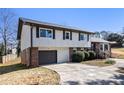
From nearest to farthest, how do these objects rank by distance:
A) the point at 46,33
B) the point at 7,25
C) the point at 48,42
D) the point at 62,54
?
the point at 46,33 → the point at 48,42 → the point at 62,54 → the point at 7,25

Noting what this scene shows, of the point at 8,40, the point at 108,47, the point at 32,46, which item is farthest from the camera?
the point at 8,40

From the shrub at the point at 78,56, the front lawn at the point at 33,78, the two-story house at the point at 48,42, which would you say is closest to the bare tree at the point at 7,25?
the two-story house at the point at 48,42

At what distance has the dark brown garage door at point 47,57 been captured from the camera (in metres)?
19.2

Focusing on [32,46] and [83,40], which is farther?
[83,40]

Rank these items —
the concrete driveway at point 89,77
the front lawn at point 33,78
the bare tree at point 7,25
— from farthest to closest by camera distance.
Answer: the bare tree at point 7,25
the front lawn at point 33,78
the concrete driveway at point 89,77

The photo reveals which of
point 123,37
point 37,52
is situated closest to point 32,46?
point 37,52

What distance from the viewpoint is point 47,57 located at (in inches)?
782

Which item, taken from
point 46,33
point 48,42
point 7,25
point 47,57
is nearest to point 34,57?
point 47,57

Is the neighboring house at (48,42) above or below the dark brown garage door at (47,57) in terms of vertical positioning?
above

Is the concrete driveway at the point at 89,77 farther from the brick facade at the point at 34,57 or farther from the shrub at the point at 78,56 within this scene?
the shrub at the point at 78,56

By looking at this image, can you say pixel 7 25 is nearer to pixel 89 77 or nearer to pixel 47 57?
pixel 47 57
